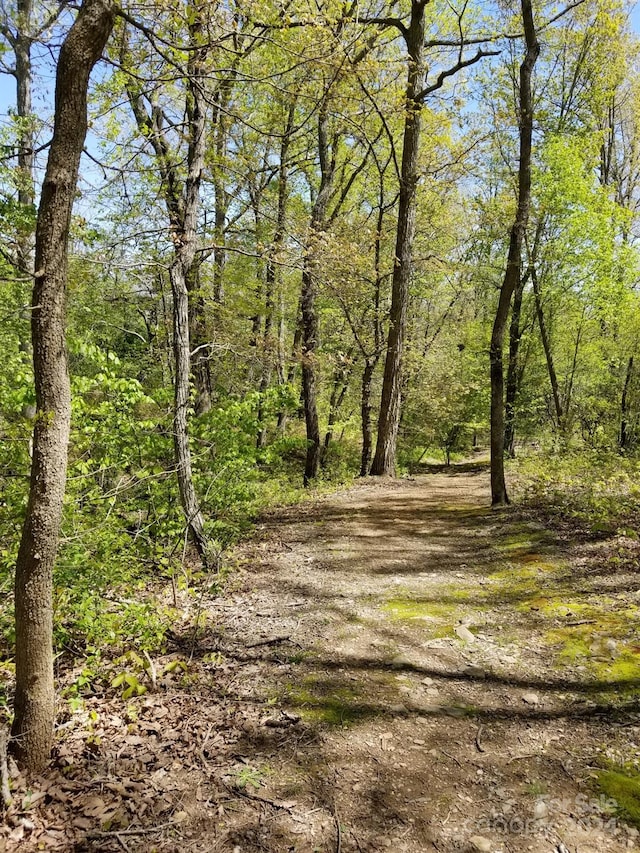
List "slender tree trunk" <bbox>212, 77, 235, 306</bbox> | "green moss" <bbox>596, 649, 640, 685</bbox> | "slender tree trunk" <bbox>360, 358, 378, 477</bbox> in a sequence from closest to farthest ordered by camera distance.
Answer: "green moss" <bbox>596, 649, 640, 685</bbox>, "slender tree trunk" <bbox>212, 77, 235, 306</bbox>, "slender tree trunk" <bbox>360, 358, 378, 477</bbox>

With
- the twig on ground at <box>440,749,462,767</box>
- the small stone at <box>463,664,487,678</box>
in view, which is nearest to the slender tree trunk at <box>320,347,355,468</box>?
the small stone at <box>463,664,487,678</box>

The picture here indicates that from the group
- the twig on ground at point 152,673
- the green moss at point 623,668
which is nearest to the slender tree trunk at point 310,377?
the twig on ground at point 152,673

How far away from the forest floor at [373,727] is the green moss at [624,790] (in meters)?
0.01

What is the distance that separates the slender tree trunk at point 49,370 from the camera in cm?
247

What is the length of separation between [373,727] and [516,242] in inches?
293

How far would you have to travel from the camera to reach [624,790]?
249 centimetres

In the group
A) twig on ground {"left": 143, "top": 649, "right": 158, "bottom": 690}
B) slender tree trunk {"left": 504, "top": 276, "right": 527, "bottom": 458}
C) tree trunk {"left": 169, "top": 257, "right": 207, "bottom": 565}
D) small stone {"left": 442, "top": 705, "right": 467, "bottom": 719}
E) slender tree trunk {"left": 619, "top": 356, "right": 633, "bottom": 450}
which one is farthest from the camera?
slender tree trunk {"left": 504, "top": 276, "right": 527, "bottom": 458}

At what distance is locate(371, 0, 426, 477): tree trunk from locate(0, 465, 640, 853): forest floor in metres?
6.29

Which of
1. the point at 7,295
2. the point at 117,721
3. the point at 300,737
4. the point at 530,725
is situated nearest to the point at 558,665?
the point at 530,725

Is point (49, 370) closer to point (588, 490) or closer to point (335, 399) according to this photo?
point (588, 490)

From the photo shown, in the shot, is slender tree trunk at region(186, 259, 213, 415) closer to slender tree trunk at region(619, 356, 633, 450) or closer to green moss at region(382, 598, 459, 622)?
green moss at region(382, 598, 459, 622)

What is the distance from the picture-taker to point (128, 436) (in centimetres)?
594

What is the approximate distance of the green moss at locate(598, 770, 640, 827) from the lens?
7.73 ft

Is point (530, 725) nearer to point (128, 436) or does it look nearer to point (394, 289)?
point (128, 436)
